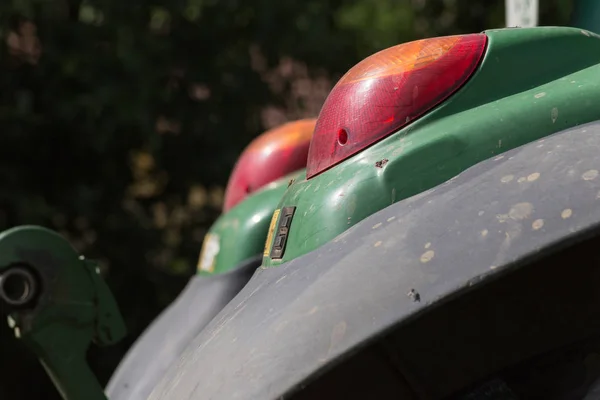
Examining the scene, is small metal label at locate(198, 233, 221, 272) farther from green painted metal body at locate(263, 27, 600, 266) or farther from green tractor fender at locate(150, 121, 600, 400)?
green tractor fender at locate(150, 121, 600, 400)

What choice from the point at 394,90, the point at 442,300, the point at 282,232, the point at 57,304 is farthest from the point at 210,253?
the point at 442,300

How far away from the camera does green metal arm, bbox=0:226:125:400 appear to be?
7.04ft

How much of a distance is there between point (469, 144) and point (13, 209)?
357cm

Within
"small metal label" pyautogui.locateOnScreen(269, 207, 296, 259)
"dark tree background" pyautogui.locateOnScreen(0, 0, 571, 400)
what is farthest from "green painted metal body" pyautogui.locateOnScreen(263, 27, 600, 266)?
"dark tree background" pyautogui.locateOnScreen(0, 0, 571, 400)

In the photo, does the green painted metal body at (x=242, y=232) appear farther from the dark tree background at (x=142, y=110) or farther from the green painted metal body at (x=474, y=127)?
the dark tree background at (x=142, y=110)

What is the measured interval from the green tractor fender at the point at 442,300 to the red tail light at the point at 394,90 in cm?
19

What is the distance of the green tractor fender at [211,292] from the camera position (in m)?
2.44

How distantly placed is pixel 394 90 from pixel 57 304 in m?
1.06

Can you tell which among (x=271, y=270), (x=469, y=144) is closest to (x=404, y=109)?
(x=469, y=144)

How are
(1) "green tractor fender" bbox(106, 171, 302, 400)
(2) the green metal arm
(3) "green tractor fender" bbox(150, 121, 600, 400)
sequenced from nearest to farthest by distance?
(3) "green tractor fender" bbox(150, 121, 600, 400)
(2) the green metal arm
(1) "green tractor fender" bbox(106, 171, 302, 400)

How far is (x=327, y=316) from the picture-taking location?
4.00ft

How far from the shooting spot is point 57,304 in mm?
2219

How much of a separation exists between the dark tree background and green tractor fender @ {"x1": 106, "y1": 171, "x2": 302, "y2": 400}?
84.6 inches

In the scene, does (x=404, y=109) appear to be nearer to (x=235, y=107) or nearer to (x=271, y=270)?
(x=271, y=270)
